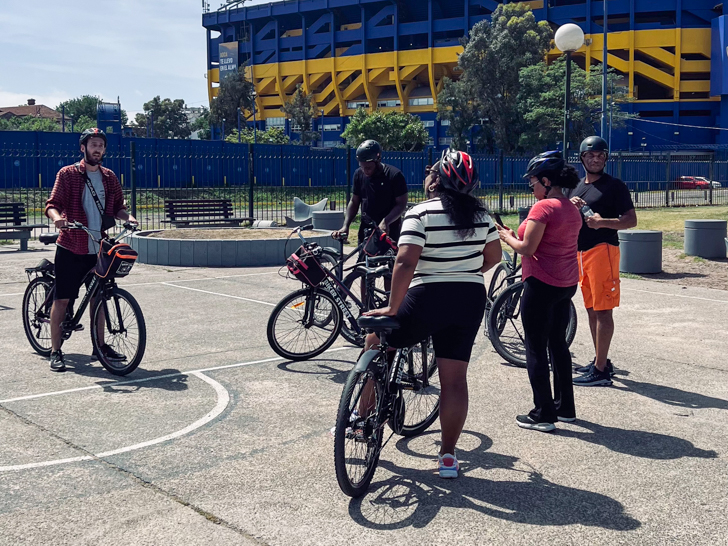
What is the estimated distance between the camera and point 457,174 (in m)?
4.11

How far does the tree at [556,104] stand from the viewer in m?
57.2

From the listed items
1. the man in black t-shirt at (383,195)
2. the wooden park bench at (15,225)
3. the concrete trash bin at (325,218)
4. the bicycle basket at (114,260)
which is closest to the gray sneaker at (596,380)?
the man in black t-shirt at (383,195)

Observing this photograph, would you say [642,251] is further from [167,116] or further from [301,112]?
[167,116]

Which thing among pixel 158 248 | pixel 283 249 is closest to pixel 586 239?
pixel 283 249

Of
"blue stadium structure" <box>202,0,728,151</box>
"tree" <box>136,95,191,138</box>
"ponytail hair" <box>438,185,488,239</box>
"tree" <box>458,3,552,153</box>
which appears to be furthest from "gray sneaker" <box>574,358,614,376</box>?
"tree" <box>136,95,191,138</box>

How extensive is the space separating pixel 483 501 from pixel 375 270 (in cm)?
257

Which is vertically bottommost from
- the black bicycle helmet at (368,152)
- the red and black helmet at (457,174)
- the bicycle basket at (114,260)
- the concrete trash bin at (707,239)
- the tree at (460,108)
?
the concrete trash bin at (707,239)

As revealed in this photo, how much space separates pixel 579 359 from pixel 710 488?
10.1 feet

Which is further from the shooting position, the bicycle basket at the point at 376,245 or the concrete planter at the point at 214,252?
the concrete planter at the point at 214,252

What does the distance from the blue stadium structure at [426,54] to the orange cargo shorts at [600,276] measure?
193 ft

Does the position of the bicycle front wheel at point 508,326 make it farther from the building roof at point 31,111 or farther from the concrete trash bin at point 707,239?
the building roof at point 31,111

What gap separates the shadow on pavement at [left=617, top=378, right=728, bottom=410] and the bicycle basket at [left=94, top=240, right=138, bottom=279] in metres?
4.01

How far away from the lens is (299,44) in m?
90.5

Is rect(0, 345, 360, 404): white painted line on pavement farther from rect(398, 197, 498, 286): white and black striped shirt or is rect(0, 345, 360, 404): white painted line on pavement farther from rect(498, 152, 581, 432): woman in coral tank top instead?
rect(398, 197, 498, 286): white and black striped shirt
